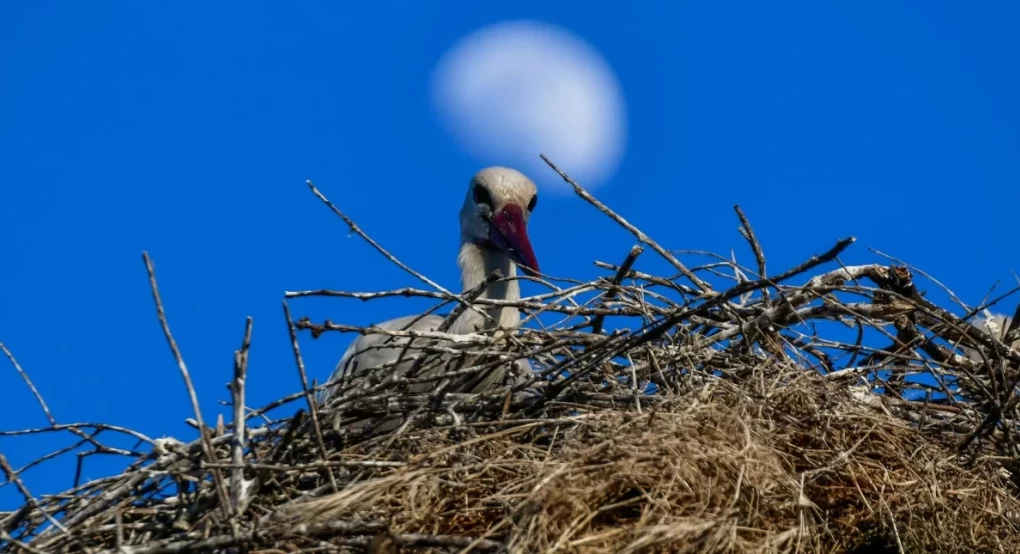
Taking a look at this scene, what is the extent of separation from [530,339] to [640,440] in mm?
729

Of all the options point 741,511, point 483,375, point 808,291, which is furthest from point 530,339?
point 741,511

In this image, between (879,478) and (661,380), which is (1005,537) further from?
(661,380)

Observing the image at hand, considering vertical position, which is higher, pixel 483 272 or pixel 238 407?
pixel 483 272

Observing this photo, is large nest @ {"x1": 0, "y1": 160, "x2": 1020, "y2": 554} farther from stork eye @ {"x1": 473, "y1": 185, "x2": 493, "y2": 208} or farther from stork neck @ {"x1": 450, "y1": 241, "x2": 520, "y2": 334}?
stork eye @ {"x1": 473, "y1": 185, "x2": 493, "y2": 208}

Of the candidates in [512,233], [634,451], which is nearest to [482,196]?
[512,233]

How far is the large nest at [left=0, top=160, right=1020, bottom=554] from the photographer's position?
2.42 meters

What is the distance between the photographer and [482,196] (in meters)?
4.48

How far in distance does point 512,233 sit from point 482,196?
27 centimetres

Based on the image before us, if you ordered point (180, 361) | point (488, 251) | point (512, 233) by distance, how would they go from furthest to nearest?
point (488, 251), point (512, 233), point (180, 361)

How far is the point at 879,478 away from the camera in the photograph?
8.96ft

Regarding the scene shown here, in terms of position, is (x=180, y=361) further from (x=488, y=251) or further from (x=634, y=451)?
(x=488, y=251)

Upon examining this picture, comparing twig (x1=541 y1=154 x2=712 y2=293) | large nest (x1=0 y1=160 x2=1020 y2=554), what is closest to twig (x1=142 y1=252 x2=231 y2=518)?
large nest (x1=0 y1=160 x2=1020 y2=554)

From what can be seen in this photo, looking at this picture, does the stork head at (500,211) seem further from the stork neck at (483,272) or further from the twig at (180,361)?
the twig at (180,361)

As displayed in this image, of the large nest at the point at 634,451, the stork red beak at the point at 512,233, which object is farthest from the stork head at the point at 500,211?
the large nest at the point at 634,451
